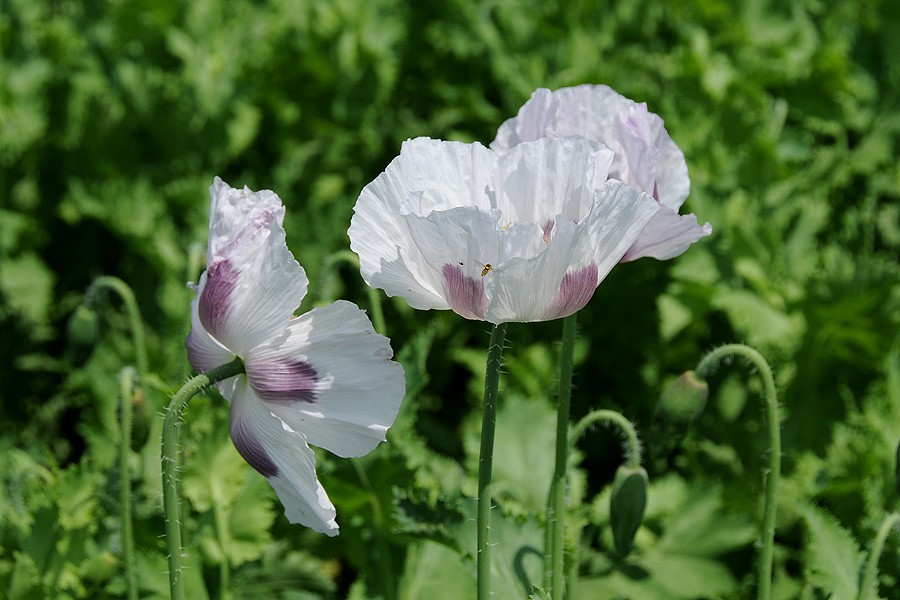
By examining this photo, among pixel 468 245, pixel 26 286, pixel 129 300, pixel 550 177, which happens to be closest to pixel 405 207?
pixel 468 245

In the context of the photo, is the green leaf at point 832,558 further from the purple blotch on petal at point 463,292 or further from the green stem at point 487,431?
the purple blotch on petal at point 463,292

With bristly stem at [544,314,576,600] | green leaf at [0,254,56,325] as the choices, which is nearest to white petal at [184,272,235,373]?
bristly stem at [544,314,576,600]

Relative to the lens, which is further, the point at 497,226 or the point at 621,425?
the point at 621,425

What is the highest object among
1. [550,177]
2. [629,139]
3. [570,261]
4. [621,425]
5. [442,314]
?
[442,314]

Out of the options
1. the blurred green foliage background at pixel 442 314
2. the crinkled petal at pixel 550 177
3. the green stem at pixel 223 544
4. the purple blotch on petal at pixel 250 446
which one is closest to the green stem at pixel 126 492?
the blurred green foliage background at pixel 442 314

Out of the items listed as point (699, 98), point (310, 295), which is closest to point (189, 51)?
point (310, 295)

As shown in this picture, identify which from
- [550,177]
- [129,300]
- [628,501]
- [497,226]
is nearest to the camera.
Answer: [497,226]

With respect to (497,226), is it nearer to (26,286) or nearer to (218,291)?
(218,291)
